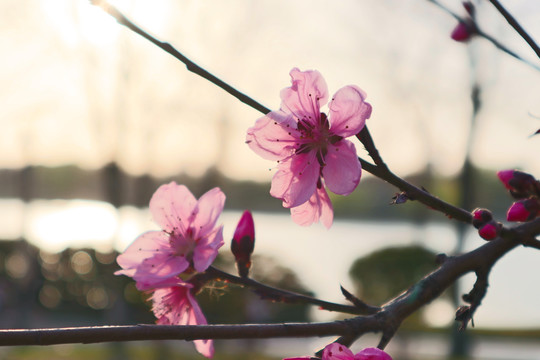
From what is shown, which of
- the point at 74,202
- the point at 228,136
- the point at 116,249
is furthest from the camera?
the point at 74,202

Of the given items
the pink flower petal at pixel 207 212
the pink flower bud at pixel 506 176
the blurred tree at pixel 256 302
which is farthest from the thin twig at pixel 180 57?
the blurred tree at pixel 256 302

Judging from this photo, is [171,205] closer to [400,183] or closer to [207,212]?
Answer: [207,212]

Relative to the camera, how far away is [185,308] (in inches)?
54.1

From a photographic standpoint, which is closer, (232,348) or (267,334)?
(267,334)

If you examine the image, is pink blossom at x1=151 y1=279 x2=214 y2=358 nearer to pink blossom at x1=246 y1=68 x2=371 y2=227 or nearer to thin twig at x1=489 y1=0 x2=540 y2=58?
pink blossom at x1=246 y1=68 x2=371 y2=227

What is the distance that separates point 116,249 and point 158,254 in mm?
10666

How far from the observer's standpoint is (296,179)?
134 centimetres

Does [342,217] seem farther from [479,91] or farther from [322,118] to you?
[322,118]

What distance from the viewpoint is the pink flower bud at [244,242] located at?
1354 millimetres

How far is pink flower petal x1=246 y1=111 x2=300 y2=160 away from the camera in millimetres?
1313

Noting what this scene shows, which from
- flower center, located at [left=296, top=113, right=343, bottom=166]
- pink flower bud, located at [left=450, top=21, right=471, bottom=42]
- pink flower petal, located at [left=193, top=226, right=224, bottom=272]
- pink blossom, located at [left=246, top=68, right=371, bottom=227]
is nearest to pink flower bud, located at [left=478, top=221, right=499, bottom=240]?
pink blossom, located at [left=246, top=68, right=371, bottom=227]

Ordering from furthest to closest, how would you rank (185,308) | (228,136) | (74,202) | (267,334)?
(74,202) → (228,136) → (185,308) → (267,334)

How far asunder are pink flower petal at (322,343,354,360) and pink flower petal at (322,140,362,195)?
32 cm

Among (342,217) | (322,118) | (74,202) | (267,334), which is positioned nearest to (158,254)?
(322,118)
